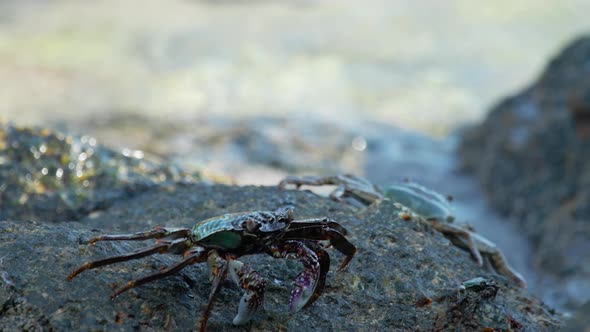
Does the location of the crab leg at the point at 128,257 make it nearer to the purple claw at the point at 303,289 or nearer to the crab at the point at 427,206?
the purple claw at the point at 303,289

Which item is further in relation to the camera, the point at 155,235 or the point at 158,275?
the point at 155,235

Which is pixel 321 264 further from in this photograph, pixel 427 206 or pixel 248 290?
pixel 427 206

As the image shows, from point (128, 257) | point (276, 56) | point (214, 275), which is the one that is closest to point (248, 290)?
point (214, 275)

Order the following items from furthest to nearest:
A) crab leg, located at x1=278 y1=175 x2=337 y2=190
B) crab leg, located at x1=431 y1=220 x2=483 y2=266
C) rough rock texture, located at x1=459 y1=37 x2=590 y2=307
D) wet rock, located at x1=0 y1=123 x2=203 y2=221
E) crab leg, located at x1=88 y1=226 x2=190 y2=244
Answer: rough rock texture, located at x1=459 y1=37 x2=590 y2=307
wet rock, located at x1=0 y1=123 x2=203 y2=221
crab leg, located at x1=278 y1=175 x2=337 y2=190
crab leg, located at x1=431 y1=220 x2=483 y2=266
crab leg, located at x1=88 y1=226 x2=190 y2=244

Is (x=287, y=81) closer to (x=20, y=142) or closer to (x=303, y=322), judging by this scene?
(x=20, y=142)

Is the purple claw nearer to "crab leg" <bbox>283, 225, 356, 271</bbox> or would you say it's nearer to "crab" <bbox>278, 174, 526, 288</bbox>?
"crab leg" <bbox>283, 225, 356, 271</bbox>

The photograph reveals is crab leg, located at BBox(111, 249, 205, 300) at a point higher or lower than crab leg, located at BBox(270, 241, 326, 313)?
lower

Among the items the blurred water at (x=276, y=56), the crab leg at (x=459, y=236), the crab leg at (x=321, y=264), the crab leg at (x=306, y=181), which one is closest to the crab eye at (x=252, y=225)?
the crab leg at (x=321, y=264)

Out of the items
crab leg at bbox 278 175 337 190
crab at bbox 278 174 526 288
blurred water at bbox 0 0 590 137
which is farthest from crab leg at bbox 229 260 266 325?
blurred water at bbox 0 0 590 137
